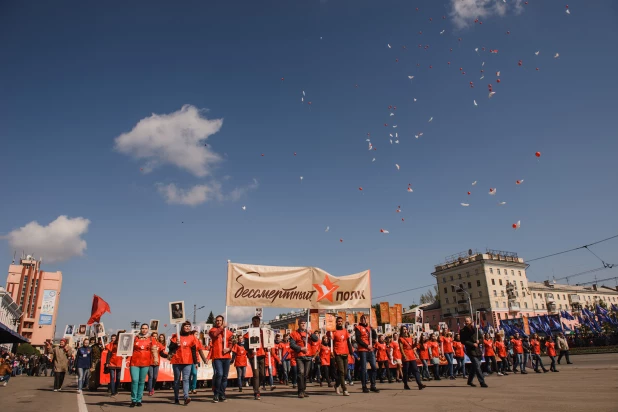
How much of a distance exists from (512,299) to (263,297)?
297 ft

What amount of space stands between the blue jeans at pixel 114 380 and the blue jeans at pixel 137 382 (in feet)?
14.6

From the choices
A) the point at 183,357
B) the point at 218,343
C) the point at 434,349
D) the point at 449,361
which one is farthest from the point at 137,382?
the point at 449,361

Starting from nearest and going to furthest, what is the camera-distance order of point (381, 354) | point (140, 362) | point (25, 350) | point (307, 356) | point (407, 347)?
point (140, 362), point (307, 356), point (407, 347), point (381, 354), point (25, 350)

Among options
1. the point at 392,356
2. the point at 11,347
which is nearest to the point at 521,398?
the point at 392,356

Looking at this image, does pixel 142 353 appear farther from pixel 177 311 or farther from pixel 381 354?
pixel 381 354

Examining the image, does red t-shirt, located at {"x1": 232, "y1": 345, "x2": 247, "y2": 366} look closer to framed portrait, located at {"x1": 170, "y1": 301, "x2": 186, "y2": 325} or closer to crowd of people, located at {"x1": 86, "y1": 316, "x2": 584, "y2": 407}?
crowd of people, located at {"x1": 86, "y1": 316, "x2": 584, "y2": 407}

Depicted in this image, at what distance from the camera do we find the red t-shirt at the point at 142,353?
9.80 m

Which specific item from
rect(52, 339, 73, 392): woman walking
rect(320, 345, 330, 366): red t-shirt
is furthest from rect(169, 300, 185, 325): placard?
rect(52, 339, 73, 392): woman walking

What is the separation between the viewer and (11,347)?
81625 millimetres

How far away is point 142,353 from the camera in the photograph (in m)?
9.90

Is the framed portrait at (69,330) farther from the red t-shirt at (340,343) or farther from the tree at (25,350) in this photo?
the tree at (25,350)

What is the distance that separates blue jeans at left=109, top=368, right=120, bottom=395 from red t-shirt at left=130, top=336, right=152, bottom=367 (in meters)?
4.33

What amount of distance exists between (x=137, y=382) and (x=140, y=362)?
44 centimetres

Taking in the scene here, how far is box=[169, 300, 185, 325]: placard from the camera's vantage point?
13375 millimetres
